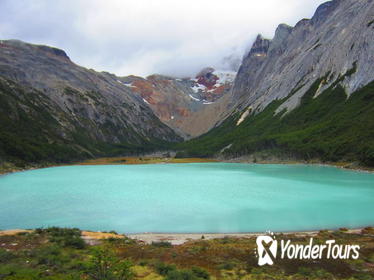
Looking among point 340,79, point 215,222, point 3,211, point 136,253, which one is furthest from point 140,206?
point 340,79

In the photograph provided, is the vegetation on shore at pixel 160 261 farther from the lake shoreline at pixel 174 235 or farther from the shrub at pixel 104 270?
the lake shoreline at pixel 174 235

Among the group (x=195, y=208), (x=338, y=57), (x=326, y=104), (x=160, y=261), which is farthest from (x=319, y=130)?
(x=160, y=261)

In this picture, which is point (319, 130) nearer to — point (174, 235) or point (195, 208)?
point (195, 208)

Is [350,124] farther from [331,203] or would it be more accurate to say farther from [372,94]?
[331,203]

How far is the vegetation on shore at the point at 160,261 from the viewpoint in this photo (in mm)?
16047

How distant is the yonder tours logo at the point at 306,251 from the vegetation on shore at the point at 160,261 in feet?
1.78

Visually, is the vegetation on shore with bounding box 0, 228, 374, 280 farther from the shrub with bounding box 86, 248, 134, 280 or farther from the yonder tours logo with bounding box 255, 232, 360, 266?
the yonder tours logo with bounding box 255, 232, 360, 266

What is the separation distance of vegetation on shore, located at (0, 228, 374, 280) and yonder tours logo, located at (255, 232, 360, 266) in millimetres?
541

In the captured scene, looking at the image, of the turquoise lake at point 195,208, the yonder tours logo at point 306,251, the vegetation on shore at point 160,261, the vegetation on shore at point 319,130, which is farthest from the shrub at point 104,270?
→ the vegetation on shore at point 319,130

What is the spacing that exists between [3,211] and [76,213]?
9.51 meters

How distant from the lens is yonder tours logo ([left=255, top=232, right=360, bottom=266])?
19828mm

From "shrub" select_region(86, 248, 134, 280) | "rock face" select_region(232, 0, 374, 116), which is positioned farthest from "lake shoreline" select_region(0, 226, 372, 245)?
"rock face" select_region(232, 0, 374, 116)

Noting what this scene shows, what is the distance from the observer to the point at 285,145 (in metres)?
127

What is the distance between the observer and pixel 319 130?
11912 centimetres
